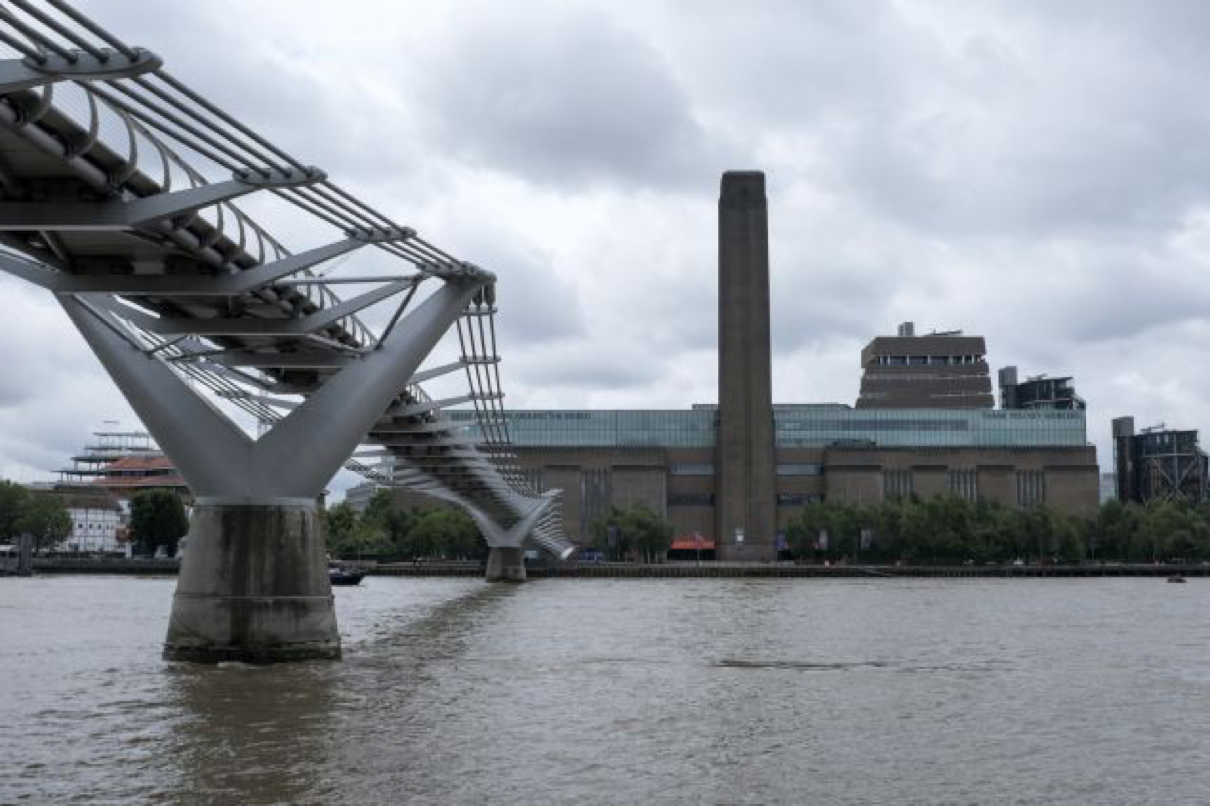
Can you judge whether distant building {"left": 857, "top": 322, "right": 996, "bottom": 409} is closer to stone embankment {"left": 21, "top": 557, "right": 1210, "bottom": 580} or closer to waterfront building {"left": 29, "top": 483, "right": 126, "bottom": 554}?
stone embankment {"left": 21, "top": 557, "right": 1210, "bottom": 580}

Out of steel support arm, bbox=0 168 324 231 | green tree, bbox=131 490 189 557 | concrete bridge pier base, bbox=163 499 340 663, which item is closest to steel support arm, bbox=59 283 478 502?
concrete bridge pier base, bbox=163 499 340 663

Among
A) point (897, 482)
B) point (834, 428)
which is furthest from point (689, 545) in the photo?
point (897, 482)

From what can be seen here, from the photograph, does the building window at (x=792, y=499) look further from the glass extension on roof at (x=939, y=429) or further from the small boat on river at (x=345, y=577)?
the small boat on river at (x=345, y=577)

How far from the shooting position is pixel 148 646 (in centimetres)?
3600

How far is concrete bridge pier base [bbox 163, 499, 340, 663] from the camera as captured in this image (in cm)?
2800

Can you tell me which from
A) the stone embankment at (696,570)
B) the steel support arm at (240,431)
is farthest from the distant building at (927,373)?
the steel support arm at (240,431)

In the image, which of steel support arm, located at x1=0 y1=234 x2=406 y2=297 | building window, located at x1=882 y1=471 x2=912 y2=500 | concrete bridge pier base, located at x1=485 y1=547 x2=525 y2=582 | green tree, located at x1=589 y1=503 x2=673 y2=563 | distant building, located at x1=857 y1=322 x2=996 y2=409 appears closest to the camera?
steel support arm, located at x1=0 y1=234 x2=406 y2=297

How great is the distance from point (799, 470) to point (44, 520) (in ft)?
262

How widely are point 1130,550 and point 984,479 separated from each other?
19.5 meters

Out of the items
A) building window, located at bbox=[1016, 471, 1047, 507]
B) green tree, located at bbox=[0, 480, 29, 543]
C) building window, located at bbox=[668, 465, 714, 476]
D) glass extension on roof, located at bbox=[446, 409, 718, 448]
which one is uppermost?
glass extension on roof, located at bbox=[446, 409, 718, 448]

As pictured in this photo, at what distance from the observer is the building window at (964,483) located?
504 feet

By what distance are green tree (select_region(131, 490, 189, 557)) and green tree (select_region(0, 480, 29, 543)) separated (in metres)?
11.8

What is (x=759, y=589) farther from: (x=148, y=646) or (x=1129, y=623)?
(x=148, y=646)

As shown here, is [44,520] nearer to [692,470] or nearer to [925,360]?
[692,470]
